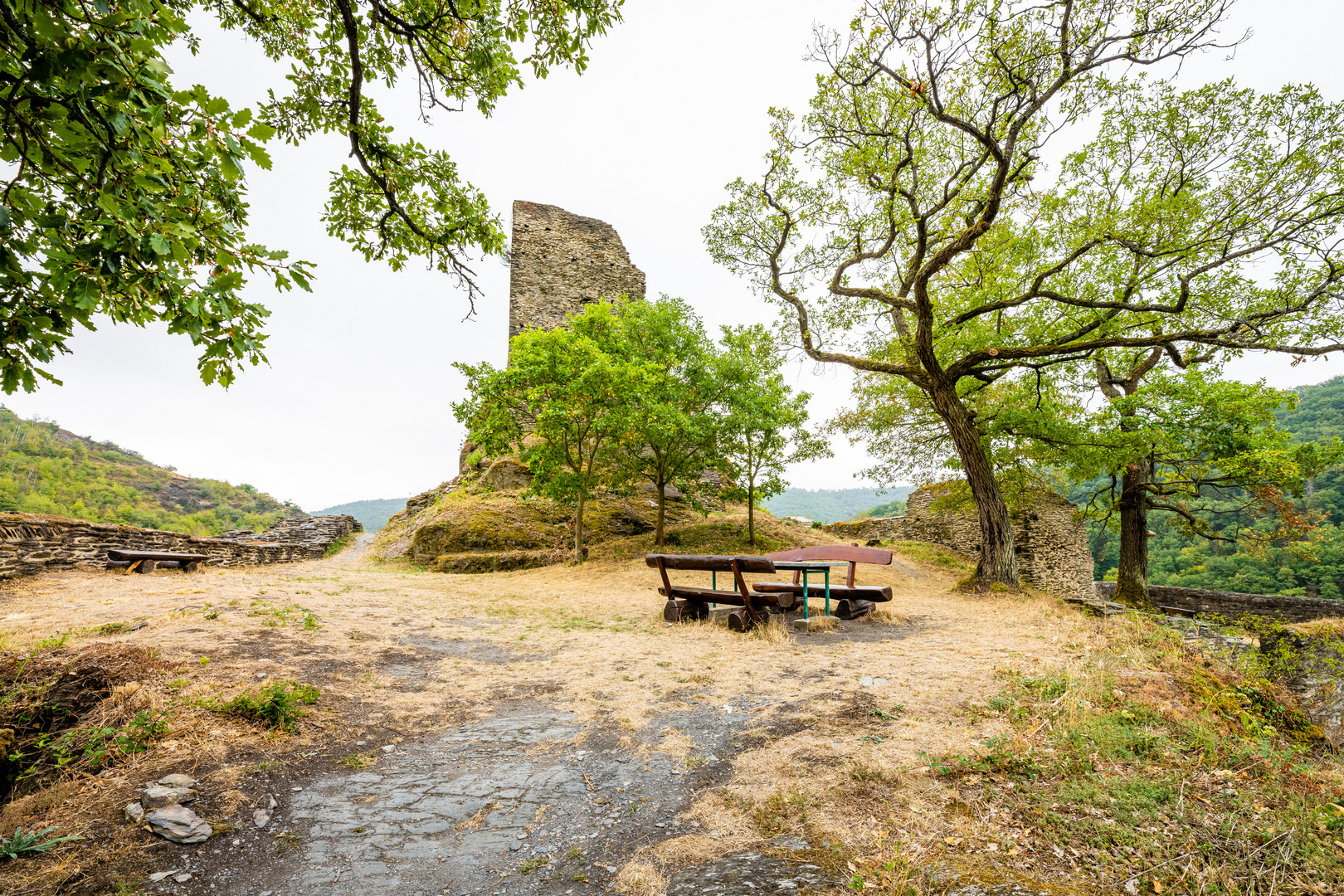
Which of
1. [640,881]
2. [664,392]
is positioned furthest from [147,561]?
[640,881]

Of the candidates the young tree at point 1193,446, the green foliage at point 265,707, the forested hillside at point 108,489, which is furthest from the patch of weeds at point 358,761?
the forested hillside at point 108,489

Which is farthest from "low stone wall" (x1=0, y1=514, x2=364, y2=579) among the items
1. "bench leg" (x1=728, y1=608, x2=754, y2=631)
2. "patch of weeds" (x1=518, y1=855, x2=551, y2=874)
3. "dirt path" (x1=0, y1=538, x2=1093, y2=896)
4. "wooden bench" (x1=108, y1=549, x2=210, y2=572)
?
"bench leg" (x1=728, y1=608, x2=754, y2=631)

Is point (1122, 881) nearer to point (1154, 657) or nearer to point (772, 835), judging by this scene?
point (772, 835)

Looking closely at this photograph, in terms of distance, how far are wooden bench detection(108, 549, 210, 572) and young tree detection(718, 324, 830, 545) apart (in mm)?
11288

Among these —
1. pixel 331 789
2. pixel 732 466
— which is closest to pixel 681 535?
pixel 732 466

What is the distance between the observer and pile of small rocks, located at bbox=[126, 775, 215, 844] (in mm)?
2086

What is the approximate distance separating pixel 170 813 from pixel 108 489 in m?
49.4

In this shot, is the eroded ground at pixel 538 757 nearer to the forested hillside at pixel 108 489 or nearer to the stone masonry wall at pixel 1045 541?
the stone masonry wall at pixel 1045 541

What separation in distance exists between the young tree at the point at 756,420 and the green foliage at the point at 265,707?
444 inches

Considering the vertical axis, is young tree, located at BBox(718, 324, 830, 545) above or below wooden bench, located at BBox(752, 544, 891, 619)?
above

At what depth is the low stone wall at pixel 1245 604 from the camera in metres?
13.3

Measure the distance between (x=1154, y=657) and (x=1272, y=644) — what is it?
46.6 inches

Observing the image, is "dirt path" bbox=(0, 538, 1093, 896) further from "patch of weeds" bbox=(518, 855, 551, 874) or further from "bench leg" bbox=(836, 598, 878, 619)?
"bench leg" bbox=(836, 598, 878, 619)

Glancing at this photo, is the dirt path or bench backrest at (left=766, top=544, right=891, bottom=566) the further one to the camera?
bench backrest at (left=766, top=544, right=891, bottom=566)
